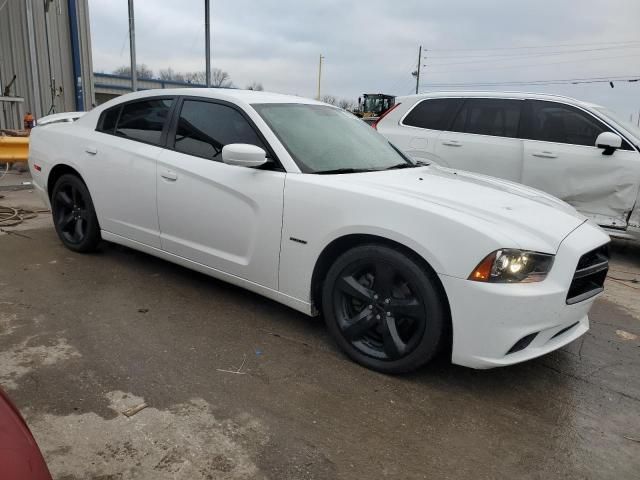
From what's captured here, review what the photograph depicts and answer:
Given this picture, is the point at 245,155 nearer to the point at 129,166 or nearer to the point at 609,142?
the point at 129,166

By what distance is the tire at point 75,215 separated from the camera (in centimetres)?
468

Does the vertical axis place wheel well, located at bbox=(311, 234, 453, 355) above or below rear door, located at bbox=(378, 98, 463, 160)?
below

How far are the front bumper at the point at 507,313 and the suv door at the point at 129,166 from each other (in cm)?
248

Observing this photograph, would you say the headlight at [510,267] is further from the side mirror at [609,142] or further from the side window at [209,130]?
the side mirror at [609,142]

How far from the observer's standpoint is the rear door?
21.8 feet

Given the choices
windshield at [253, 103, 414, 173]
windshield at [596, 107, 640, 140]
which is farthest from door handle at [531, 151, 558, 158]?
windshield at [253, 103, 414, 173]

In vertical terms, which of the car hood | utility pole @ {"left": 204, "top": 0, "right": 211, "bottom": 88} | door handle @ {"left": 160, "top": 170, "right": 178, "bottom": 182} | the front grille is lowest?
the front grille

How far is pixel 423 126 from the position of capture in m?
6.77

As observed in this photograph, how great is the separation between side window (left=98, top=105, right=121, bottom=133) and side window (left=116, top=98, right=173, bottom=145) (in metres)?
0.06

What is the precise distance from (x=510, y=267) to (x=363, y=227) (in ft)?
2.64

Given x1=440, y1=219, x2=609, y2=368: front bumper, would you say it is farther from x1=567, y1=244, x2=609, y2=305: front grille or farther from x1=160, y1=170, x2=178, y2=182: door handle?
x1=160, y1=170, x2=178, y2=182: door handle

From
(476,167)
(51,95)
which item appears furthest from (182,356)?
(51,95)

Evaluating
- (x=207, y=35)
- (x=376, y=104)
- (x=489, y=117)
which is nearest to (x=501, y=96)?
Answer: (x=489, y=117)

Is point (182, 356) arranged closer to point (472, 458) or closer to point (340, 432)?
point (340, 432)
